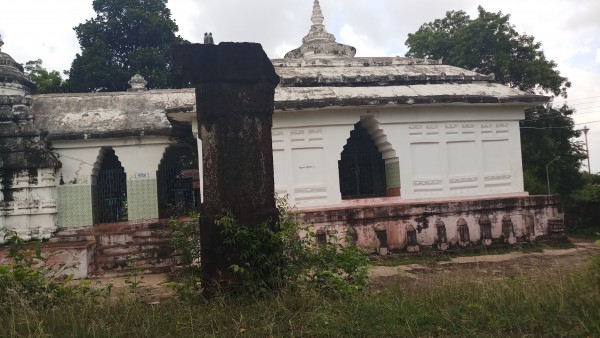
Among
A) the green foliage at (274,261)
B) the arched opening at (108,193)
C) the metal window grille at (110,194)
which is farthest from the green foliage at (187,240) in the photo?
the metal window grille at (110,194)

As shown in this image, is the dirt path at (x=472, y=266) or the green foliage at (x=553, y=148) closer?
the dirt path at (x=472, y=266)

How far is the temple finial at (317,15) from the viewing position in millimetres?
15500

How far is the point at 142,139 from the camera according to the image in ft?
41.4

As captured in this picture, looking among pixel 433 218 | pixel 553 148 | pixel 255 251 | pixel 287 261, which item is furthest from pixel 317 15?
pixel 255 251

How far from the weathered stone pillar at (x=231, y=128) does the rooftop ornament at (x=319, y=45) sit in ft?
32.5

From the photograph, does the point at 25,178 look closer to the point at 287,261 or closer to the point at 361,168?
the point at 361,168

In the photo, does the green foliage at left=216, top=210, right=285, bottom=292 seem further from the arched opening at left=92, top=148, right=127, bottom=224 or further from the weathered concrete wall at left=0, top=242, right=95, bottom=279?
the arched opening at left=92, top=148, right=127, bottom=224

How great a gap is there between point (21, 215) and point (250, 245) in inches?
351

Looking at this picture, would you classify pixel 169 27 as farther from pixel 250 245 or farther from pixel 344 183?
pixel 250 245

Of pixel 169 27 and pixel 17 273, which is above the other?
pixel 169 27

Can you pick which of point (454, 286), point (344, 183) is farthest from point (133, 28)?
point (454, 286)

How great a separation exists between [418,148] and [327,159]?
2.38 metres

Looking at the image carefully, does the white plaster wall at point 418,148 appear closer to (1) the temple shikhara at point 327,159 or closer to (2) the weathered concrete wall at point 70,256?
(1) the temple shikhara at point 327,159

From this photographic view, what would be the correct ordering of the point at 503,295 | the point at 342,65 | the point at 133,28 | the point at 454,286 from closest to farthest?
the point at 503,295
the point at 454,286
the point at 342,65
the point at 133,28
